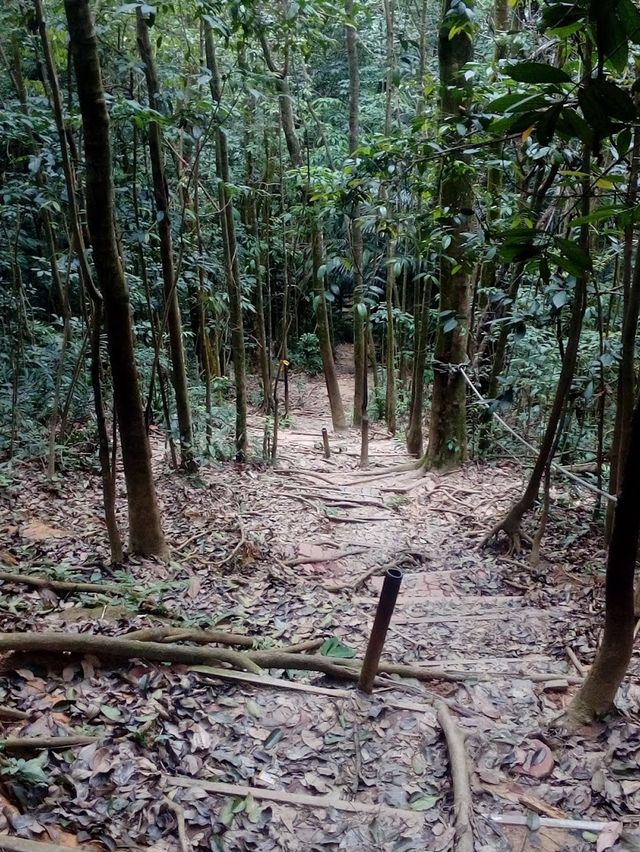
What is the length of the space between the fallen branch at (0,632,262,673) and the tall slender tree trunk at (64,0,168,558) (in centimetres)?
141

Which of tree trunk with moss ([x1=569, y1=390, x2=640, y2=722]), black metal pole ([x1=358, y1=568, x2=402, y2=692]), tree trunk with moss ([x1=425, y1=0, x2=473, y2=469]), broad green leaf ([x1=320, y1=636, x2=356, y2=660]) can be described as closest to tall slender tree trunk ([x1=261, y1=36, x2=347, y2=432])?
tree trunk with moss ([x1=425, y1=0, x2=473, y2=469])

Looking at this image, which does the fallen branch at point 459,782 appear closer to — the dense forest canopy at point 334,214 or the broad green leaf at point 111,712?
the dense forest canopy at point 334,214

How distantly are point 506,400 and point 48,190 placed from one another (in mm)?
4279

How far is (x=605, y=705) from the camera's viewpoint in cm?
255

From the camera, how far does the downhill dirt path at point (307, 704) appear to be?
2.11m

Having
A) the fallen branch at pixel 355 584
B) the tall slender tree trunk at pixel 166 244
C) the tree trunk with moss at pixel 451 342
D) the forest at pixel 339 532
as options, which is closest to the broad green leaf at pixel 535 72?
the forest at pixel 339 532

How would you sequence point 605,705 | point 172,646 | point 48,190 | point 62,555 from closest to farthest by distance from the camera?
point 605,705 < point 172,646 < point 62,555 < point 48,190

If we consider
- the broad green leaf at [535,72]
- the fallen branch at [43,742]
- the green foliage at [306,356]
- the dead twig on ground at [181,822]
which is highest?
the broad green leaf at [535,72]

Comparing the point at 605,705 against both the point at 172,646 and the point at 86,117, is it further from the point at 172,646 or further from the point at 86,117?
the point at 86,117

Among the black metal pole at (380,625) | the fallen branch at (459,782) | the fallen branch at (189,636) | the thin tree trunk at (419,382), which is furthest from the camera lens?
the thin tree trunk at (419,382)

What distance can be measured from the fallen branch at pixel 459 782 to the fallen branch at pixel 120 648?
0.78 meters

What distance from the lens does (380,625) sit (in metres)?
2.72

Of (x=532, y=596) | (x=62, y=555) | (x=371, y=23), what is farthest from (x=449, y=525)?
(x=371, y=23)

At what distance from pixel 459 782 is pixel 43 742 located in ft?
5.06
